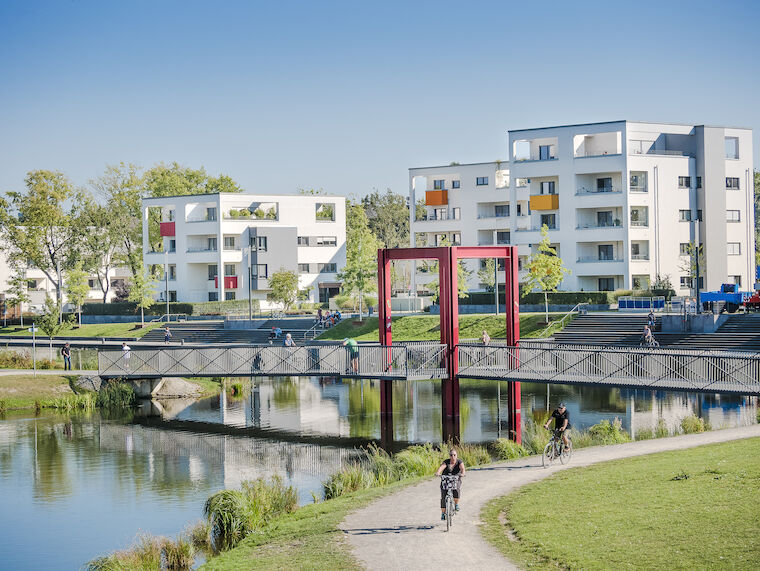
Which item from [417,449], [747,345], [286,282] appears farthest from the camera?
[286,282]

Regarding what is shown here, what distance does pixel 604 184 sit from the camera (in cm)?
7288

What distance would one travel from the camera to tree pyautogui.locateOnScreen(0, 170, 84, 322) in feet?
299

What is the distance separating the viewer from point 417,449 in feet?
89.9

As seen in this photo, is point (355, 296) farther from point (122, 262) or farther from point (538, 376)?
point (538, 376)

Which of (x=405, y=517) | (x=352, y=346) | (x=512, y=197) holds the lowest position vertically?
(x=405, y=517)

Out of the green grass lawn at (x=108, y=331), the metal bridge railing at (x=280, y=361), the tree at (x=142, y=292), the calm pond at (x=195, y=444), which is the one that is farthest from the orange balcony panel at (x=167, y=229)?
the metal bridge railing at (x=280, y=361)

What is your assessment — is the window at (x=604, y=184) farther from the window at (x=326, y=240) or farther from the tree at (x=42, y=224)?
the tree at (x=42, y=224)

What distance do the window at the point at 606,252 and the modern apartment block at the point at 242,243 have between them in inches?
1127

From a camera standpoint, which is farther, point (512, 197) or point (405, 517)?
point (512, 197)

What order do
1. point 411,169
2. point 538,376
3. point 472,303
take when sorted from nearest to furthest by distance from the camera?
point 538,376
point 472,303
point 411,169

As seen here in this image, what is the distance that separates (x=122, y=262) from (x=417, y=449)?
8193 centimetres

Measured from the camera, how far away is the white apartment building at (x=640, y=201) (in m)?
70.6

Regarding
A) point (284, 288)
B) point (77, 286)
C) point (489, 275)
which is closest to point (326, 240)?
Answer: point (284, 288)

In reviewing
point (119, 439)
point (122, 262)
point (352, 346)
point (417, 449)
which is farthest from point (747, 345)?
point (122, 262)
